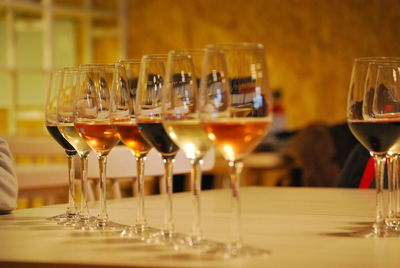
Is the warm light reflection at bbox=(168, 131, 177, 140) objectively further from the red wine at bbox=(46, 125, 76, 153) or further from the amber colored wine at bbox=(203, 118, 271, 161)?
the red wine at bbox=(46, 125, 76, 153)

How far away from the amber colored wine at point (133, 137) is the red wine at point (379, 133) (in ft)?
0.90

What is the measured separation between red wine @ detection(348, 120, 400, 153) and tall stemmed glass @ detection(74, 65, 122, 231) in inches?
12.8

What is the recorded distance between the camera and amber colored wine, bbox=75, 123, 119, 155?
91cm

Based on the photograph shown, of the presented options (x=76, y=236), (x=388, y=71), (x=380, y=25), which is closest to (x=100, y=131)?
(x=76, y=236)

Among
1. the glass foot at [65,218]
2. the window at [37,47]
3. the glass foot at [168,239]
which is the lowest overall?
the glass foot at [65,218]

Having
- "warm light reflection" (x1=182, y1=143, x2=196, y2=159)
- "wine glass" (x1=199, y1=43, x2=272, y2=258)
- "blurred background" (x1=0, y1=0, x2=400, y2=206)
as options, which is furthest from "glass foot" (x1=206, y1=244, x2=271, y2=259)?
"blurred background" (x1=0, y1=0, x2=400, y2=206)

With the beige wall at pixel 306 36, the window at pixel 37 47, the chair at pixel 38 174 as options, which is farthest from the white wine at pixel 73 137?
the window at pixel 37 47

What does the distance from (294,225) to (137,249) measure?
25cm

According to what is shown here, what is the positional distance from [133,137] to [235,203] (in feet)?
0.79

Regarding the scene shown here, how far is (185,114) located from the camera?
2.46 ft

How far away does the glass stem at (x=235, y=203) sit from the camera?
0.68 metres

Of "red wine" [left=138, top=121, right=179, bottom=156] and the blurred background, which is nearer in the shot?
"red wine" [left=138, top=121, right=179, bottom=156]

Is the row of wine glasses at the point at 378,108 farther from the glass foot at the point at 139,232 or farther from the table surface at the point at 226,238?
the glass foot at the point at 139,232

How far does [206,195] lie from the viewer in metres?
1.35
